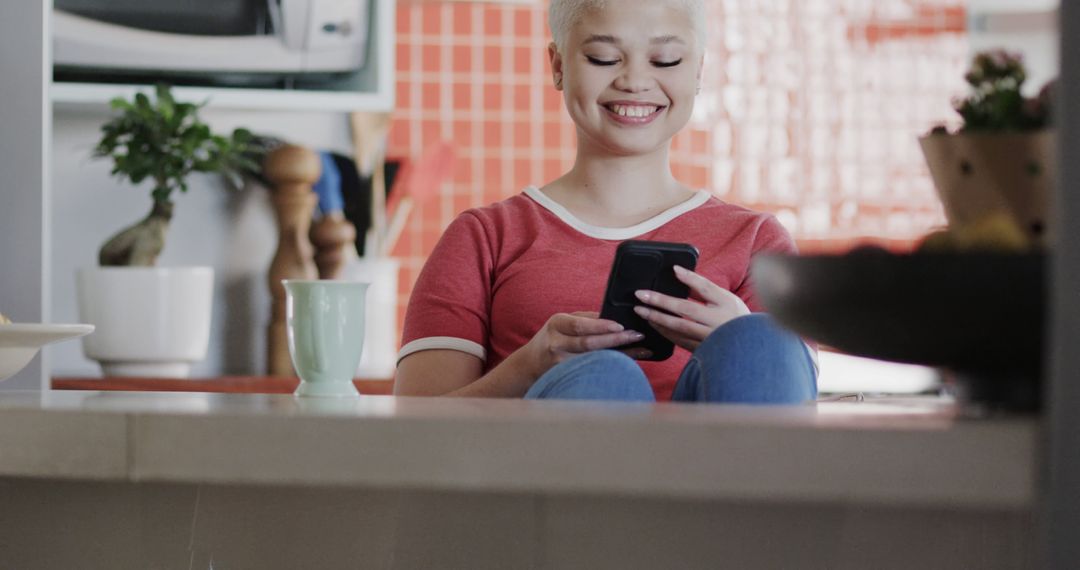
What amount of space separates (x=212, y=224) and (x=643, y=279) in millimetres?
2072

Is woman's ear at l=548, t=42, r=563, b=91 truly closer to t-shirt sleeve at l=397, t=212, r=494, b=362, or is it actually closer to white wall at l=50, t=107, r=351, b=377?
t-shirt sleeve at l=397, t=212, r=494, b=362

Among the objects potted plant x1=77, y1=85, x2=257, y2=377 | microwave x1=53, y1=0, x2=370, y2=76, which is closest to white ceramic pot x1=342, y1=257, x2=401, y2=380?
potted plant x1=77, y1=85, x2=257, y2=377

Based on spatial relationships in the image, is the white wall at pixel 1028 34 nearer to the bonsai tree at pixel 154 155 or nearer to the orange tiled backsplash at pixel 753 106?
the bonsai tree at pixel 154 155

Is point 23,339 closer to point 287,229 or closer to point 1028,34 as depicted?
point 1028,34

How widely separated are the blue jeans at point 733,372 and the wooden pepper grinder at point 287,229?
199 centimetres

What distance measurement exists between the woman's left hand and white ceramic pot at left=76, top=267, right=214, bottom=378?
1.63m

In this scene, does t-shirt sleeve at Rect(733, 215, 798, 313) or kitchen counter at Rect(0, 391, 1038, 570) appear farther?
t-shirt sleeve at Rect(733, 215, 798, 313)

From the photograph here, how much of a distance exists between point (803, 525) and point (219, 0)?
2524 mm

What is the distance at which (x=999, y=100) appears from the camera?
742 mm

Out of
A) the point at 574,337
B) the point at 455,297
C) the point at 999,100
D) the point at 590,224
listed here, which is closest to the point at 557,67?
the point at 590,224

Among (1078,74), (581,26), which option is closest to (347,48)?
(581,26)

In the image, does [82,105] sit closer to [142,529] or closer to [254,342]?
[254,342]

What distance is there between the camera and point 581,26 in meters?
1.77

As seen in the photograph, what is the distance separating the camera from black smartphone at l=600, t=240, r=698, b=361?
4.36 feet
